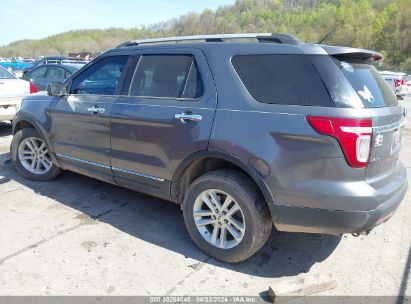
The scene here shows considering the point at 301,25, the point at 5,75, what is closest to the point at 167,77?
the point at 5,75

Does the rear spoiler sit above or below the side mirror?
above

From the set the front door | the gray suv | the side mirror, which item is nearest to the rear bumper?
the gray suv

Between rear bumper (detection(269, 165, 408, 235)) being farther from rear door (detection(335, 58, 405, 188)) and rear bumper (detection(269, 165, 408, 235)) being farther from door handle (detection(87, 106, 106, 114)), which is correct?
door handle (detection(87, 106, 106, 114))

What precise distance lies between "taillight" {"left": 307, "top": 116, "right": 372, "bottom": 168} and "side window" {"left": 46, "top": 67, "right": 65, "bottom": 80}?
8.30 meters

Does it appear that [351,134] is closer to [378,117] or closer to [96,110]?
[378,117]

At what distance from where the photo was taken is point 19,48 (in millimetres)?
131500

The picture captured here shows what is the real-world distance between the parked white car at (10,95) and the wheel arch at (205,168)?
5.44 m

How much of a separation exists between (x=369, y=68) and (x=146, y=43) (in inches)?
87.0

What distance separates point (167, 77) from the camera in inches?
141

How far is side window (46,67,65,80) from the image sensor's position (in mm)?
9484

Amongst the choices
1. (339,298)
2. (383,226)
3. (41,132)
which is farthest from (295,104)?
(41,132)

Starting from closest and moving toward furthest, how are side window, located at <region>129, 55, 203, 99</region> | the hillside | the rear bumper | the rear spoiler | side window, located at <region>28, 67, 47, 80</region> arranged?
the rear bumper
the rear spoiler
side window, located at <region>129, 55, 203, 99</region>
side window, located at <region>28, 67, 47, 80</region>
the hillside

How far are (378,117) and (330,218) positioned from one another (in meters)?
0.80

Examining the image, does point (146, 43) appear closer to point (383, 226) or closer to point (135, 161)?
point (135, 161)
